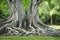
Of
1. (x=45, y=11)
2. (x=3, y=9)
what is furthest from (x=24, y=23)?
(x=45, y=11)

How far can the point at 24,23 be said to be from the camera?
10578 mm

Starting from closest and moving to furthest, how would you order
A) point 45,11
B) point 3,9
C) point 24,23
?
point 24,23, point 3,9, point 45,11

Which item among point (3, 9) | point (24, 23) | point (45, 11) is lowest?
point (24, 23)

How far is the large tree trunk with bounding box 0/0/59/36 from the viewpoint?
1020cm

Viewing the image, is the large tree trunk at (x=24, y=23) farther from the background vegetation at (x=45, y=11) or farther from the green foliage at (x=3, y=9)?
the green foliage at (x=3, y=9)

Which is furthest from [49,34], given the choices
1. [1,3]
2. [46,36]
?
[1,3]

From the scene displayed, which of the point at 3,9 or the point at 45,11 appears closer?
the point at 3,9

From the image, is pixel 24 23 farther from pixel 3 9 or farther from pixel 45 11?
pixel 45 11

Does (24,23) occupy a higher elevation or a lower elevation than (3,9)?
lower

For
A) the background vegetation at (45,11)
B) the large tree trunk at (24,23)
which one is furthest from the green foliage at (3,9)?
the large tree trunk at (24,23)

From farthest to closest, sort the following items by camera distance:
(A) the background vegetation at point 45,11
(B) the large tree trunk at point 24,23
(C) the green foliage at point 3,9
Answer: (A) the background vegetation at point 45,11, (C) the green foliage at point 3,9, (B) the large tree trunk at point 24,23

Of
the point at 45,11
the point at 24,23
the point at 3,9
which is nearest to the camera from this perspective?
the point at 24,23

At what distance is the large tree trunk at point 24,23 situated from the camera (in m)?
10.2

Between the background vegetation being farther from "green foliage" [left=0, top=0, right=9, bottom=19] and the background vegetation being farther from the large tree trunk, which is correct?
the large tree trunk
